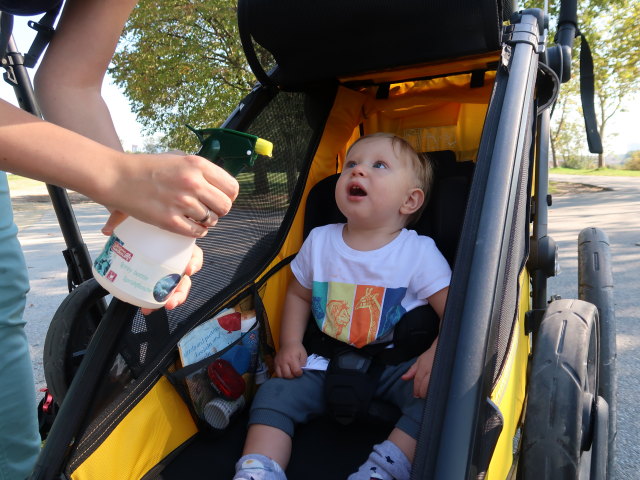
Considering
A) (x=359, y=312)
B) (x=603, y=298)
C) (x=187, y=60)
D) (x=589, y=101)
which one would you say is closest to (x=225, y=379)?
(x=359, y=312)

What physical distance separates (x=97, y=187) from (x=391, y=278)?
1.10m

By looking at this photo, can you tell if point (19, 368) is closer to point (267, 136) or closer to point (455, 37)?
point (267, 136)

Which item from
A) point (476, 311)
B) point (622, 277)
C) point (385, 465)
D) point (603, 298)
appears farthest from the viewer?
point (622, 277)

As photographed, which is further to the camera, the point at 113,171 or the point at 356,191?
the point at 356,191

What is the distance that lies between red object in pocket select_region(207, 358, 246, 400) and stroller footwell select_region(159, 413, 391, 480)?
3.9 inches

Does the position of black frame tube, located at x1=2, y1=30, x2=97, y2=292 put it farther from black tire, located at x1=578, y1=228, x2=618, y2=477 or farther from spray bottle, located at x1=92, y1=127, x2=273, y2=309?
black tire, located at x1=578, y1=228, x2=618, y2=477

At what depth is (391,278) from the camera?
5.63ft

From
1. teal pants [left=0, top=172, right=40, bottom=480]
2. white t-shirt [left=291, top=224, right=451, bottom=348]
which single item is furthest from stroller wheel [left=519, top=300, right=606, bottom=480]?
teal pants [left=0, top=172, right=40, bottom=480]

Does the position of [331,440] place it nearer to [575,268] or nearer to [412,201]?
[412,201]

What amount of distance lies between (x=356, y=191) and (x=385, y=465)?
0.84m

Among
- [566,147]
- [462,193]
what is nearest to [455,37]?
[462,193]

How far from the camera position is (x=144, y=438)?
1.41m

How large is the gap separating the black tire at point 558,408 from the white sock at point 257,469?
0.58 metres

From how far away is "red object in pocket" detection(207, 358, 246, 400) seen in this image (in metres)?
1.61
